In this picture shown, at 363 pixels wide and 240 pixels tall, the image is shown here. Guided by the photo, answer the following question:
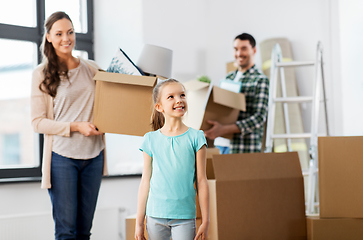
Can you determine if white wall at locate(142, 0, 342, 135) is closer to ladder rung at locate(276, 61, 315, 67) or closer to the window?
ladder rung at locate(276, 61, 315, 67)

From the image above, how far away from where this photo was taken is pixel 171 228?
1168mm

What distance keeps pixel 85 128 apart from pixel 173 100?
57cm

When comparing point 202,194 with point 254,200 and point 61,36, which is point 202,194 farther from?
point 61,36

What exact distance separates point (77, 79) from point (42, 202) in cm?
110

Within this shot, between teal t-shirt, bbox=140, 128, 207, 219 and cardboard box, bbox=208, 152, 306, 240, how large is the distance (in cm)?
41

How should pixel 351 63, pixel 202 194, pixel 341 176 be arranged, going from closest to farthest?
pixel 202 194 < pixel 341 176 < pixel 351 63

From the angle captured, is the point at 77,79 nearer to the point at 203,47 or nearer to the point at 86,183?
the point at 86,183

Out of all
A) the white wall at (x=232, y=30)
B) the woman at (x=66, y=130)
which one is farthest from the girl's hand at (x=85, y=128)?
the white wall at (x=232, y=30)

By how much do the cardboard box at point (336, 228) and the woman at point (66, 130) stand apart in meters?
0.97

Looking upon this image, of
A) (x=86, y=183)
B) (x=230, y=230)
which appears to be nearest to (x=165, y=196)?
(x=230, y=230)

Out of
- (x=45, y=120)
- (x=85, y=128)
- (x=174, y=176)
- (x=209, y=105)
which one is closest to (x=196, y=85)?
(x=209, y=105)

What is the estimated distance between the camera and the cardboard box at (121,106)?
5.11 feet

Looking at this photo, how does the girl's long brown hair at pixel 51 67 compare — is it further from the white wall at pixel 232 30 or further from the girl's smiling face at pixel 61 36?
the white wall at pixel 232 30

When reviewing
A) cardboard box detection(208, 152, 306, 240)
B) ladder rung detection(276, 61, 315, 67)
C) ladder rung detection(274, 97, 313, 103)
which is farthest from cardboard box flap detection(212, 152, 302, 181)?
ladder rung detection(276, 61, 315, 67)
